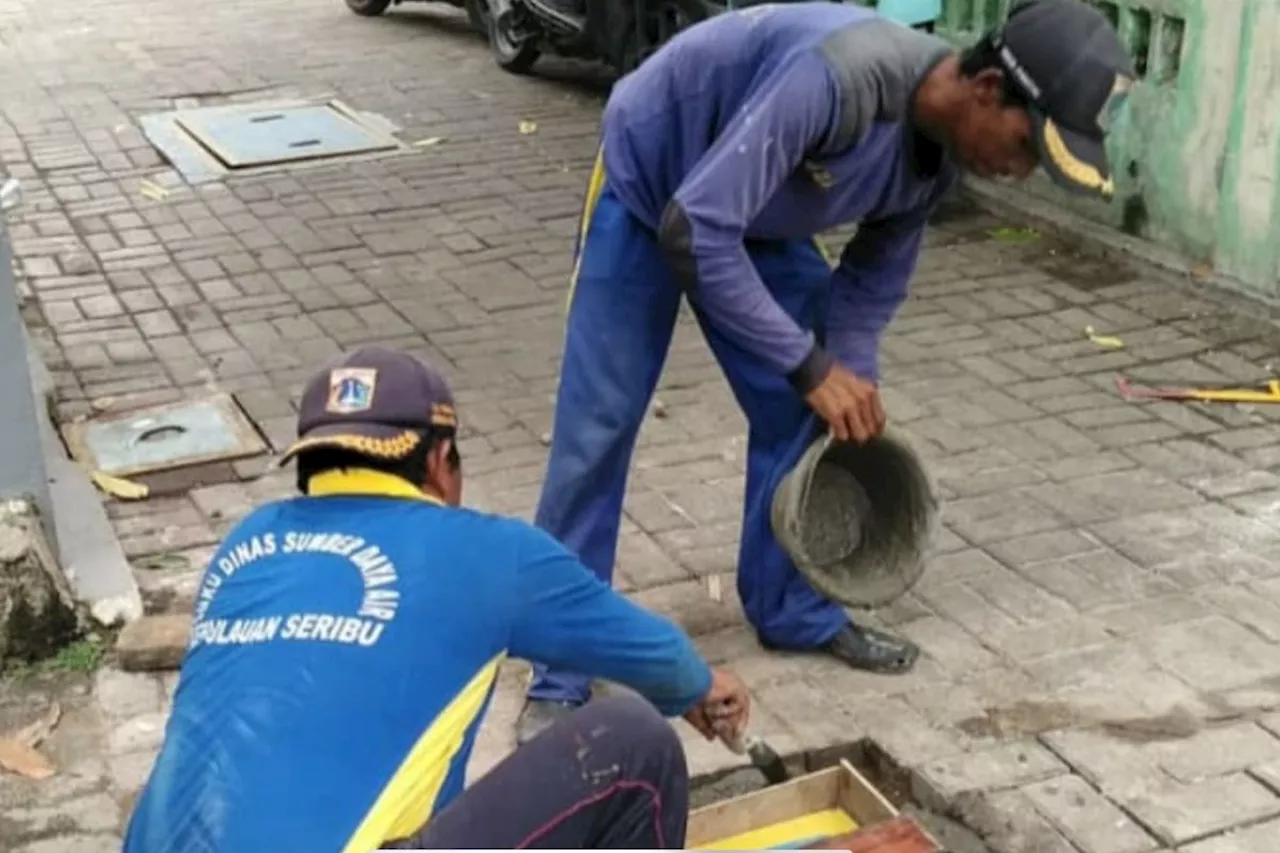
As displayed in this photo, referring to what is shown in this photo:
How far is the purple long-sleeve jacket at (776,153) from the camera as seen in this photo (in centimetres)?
338

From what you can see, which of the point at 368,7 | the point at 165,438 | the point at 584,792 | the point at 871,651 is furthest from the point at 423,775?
the point at 368,7

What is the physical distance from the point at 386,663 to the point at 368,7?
34.4ft

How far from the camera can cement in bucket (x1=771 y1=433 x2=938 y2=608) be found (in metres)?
3.87

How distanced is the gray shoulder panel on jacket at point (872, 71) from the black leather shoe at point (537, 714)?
140 cm

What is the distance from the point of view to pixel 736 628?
4.46 metres

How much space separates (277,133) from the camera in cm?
912

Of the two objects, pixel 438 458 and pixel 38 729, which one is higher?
pixel 438 458

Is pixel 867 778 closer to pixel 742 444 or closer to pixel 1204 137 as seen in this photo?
pixel 742 444

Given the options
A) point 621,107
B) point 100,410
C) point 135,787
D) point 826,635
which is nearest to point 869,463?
point 826,635

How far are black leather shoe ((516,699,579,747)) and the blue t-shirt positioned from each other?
1384 millimetres

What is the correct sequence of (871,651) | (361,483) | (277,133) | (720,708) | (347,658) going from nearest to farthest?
(347,658), (361,483), (720,708), (871,651), (277,133)

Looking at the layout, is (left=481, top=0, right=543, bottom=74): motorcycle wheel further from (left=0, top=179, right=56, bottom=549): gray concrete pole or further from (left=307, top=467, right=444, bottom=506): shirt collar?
(left=307, top=467, right=444, bottom=506): shirt collar

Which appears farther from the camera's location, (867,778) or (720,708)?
(867,778)

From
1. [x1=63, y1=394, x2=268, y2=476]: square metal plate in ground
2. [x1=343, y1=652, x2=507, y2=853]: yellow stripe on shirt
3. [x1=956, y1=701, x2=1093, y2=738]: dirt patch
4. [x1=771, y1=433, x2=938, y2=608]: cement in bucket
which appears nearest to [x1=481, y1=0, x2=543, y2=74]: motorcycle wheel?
[x1=63, y1=394, x2=268, y2=476]: square metal plate in ground
